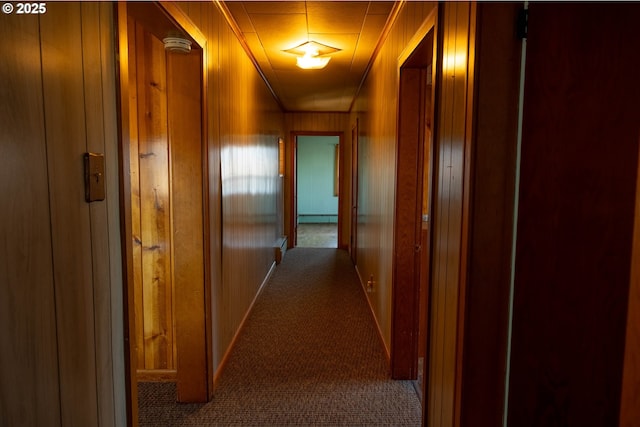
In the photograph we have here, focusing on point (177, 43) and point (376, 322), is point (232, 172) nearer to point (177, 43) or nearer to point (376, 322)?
point (177, 43)

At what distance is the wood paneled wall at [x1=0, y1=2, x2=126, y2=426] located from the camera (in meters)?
0.84

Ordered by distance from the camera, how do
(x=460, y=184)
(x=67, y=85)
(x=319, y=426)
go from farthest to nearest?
(x=319, y=426), (x=460, y=184), (x=67, y=85)

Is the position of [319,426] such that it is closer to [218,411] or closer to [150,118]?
[218,411]

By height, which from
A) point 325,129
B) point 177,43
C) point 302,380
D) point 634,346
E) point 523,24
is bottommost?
point 302,380

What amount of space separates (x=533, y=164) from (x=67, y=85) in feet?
4.35

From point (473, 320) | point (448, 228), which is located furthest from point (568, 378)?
point (448, 228)

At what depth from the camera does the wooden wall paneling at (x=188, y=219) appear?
7.07ft

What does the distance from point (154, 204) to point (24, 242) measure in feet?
5.38

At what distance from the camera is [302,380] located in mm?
2604

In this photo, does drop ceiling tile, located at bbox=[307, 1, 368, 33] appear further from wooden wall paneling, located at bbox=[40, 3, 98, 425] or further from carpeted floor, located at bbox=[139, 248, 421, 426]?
carpeted floor, located at bbox=[139, 248, 421, 426]

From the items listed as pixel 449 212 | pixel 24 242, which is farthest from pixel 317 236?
pixel 24 242

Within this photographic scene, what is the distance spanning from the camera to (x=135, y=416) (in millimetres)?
1403

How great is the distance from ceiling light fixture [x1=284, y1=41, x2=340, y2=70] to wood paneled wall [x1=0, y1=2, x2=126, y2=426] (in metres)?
2.29

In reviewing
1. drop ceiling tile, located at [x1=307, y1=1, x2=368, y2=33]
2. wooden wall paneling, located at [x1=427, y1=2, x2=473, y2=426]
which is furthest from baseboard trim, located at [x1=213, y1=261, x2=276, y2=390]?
drop ceiling tile, located at [x1=307, y1=1, x2=368, y2=33]
